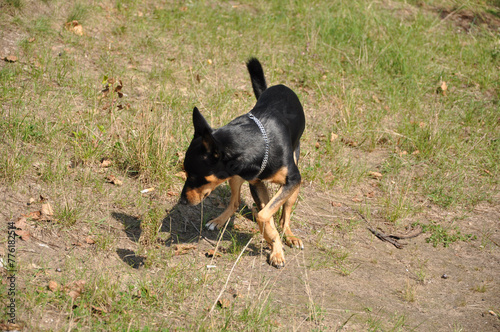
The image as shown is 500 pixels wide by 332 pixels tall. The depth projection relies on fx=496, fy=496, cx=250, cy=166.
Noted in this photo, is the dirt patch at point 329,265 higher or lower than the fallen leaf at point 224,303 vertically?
lower

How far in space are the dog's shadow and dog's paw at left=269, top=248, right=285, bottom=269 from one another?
24 cm

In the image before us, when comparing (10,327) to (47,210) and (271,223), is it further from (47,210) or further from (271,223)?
(271,223)

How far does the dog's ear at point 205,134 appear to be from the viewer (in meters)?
4.18

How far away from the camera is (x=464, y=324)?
165 inches

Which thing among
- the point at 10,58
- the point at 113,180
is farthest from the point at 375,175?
the point at 10,58

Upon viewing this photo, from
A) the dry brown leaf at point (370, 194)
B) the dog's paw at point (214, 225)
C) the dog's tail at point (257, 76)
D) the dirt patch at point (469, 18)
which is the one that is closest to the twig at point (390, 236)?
the dry brown leaf at point (370, 194)

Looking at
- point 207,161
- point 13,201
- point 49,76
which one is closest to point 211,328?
point 207,161

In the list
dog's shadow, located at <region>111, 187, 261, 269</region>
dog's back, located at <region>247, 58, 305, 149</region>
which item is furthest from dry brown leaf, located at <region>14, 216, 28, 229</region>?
dog's back, located at <region>247, 58, 305, 149</region>

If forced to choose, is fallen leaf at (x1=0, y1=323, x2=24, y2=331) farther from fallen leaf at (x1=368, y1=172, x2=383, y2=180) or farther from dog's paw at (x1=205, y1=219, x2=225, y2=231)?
fallen leaf at (x1=368, y1=172, x2=383, y2=180)

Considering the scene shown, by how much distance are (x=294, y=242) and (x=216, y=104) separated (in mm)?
2698

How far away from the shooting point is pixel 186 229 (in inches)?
201

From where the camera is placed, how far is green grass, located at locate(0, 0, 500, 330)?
4668mm

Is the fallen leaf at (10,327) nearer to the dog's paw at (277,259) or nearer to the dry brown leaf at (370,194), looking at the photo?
the dog's paw at (277,259)

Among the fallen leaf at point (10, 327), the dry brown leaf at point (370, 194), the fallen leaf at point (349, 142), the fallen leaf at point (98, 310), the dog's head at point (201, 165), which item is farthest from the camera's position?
the fallen leaf at point (349, 142)
